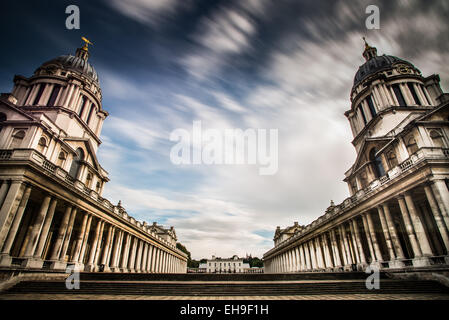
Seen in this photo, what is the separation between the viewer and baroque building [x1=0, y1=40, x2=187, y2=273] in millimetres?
16312

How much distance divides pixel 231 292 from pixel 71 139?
27.1m

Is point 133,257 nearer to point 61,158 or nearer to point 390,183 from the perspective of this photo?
point 61,158

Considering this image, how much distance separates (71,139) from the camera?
27.6 metres

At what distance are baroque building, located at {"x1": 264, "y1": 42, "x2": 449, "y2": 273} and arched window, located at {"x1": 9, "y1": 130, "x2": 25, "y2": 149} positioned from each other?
3467 centimetres

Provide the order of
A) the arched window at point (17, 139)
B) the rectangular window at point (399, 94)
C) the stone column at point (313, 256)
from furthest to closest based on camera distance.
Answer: the stone column at point (313, 256) < the rectangular window at point (399, 94) < the arched window at point (17, 139)

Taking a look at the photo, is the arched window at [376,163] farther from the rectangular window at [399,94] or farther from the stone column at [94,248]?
the stone column at [94,248]

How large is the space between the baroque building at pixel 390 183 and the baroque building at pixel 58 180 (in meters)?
29.2

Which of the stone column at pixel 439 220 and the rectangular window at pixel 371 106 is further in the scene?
the rectangular window at pixel 371 106

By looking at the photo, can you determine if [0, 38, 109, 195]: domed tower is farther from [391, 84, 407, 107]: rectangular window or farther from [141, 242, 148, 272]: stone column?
[391, 84, 407, 107]: rectangular window

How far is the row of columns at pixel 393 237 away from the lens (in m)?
16.1

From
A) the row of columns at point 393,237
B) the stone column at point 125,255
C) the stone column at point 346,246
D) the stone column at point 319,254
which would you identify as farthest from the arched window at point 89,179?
the stone column at point 319,254

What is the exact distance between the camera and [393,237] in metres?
20.1
